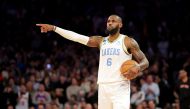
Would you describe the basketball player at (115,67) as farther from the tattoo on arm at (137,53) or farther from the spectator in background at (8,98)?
the spectator in background at (8,98)

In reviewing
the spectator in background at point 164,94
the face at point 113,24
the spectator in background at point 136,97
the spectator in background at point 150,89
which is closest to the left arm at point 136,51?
the face at point 113,24

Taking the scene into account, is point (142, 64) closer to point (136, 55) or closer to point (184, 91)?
point (136, 55)

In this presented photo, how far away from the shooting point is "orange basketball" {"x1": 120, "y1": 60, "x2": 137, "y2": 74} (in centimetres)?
815

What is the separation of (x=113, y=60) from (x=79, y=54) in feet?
30.9

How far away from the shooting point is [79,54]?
17.8 metres

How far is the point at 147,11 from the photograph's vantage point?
66.4ft

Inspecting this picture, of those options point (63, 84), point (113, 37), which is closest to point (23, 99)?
point (63, 84)

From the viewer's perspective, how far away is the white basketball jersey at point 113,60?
8.37 meters

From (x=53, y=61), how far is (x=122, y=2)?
5003 millimetres

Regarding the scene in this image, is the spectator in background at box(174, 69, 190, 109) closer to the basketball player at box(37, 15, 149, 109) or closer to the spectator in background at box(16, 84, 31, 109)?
the spectator in background at box(16, 84, 31, 109)

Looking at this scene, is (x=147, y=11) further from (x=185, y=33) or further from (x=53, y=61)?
(x=53, y=61)

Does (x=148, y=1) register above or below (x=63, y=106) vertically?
above

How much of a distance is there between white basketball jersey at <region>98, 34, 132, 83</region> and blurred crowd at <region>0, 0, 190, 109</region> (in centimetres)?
452

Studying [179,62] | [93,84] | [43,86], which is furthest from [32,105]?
[179,62]
